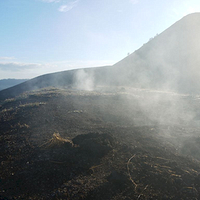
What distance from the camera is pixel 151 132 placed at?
8.46 metres

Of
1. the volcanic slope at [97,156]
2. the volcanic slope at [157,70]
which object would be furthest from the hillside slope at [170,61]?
the volcanic slope at [97,156]

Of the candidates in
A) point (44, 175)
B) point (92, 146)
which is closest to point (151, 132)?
point (92, 146)

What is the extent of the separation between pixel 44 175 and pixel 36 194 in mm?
742

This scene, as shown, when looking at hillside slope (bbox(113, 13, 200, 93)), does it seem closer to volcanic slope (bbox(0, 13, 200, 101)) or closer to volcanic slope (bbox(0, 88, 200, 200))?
volcanic slope (bbox(0, 13, 200, 101))

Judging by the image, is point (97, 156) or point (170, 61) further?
point (170, 61)

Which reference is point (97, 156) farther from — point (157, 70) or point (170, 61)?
point (170, 61)

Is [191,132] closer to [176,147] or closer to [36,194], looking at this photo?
[176,147]

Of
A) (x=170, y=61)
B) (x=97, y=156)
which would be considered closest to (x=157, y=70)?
(x=170, y=61)

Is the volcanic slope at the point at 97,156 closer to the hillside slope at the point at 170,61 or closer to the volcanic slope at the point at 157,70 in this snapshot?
the volcanic slope at the point at 157,70

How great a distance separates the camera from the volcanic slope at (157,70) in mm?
29469

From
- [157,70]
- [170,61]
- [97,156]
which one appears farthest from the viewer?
[170,61]

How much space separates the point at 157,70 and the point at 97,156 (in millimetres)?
30817

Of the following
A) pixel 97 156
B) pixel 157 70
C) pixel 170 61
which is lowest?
pixel 97 156

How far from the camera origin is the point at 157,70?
33.3m
